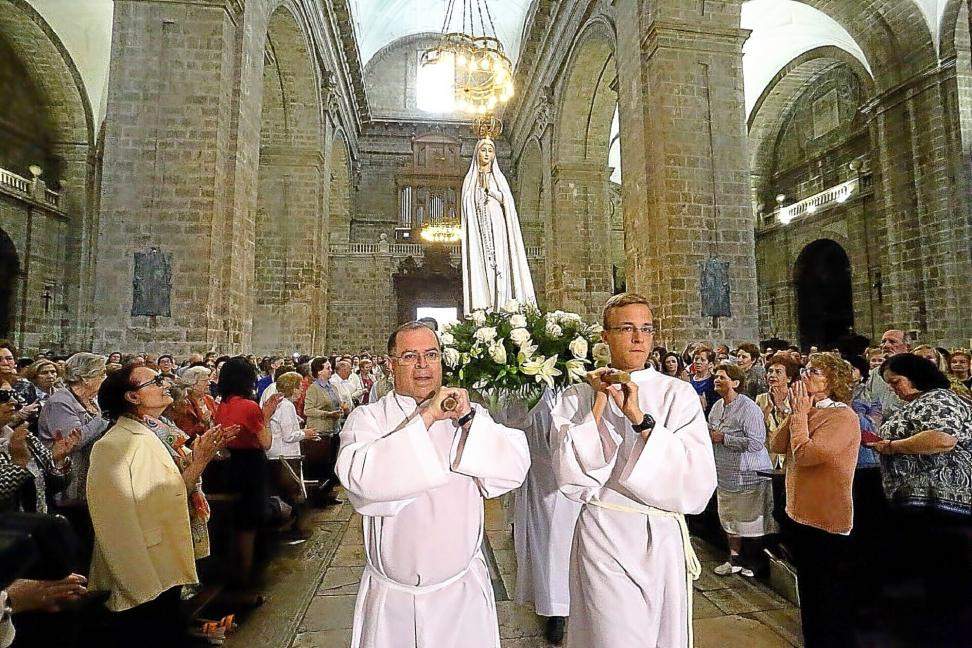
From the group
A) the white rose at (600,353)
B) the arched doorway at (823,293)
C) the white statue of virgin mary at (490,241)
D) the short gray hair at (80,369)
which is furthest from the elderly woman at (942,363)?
the arched doorway at (823,293)

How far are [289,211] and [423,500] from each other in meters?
14.5

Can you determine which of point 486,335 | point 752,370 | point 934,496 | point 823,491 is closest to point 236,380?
point 486,335

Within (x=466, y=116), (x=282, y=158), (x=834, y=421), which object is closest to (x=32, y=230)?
(x=282, y=158)

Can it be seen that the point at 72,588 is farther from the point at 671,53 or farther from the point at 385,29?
the point at 385,29

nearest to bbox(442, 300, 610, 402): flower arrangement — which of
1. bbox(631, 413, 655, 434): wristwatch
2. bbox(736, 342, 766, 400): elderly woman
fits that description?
bbox(631, 413, 655, 434): wristwatch

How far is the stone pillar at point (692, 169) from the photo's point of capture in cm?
941

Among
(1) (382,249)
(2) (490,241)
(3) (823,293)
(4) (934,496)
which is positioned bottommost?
(4) (934,496)

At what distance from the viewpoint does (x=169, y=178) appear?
8688 mm

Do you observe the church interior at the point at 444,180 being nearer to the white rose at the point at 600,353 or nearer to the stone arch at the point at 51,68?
the stone arch at the point at 51,68

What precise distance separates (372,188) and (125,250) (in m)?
16.9

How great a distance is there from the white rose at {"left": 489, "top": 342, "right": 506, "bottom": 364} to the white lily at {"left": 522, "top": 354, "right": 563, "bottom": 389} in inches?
4.9

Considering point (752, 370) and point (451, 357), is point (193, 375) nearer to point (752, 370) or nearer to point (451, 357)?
point (451, 357)

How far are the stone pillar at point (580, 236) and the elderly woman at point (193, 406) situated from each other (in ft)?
40.6

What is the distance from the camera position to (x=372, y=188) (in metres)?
24.7
